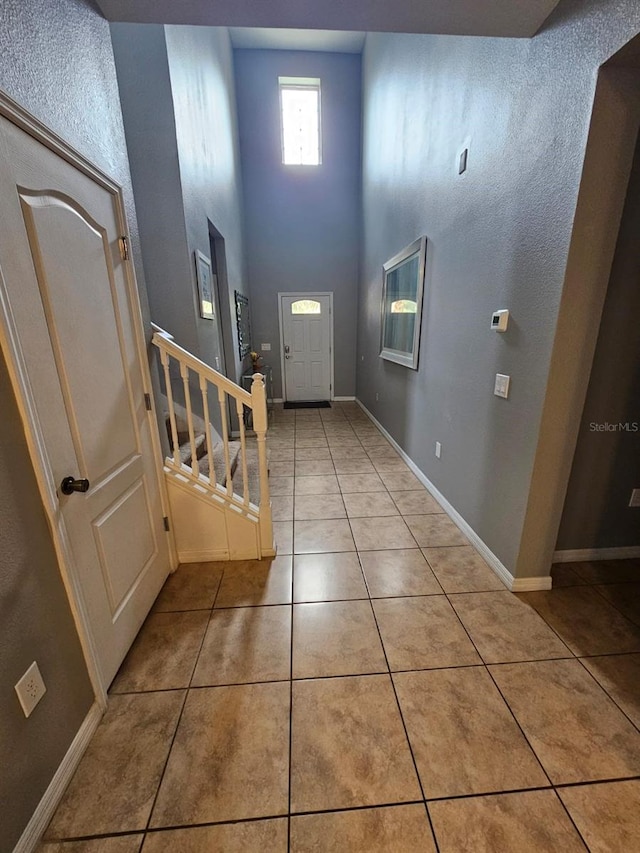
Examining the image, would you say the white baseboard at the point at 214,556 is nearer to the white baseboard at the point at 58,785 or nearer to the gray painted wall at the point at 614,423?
the white baseboard at the point at 58,785


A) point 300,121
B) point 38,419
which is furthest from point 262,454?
point 300,121

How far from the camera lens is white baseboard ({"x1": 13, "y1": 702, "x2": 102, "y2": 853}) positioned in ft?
3.07

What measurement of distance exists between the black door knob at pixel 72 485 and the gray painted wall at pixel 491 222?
1.89m

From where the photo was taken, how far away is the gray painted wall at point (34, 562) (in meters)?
0.90

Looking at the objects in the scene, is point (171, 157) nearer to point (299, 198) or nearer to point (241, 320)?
point (241, 320)

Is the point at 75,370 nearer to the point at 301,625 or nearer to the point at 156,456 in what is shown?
the point at 156,456

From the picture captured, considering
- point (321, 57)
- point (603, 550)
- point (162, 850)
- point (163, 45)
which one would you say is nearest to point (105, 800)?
point (162, 850)

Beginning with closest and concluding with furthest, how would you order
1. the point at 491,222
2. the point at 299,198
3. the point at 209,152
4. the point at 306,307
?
the point at 491,222 → the point at 209,152 → the point at 299,198 → the point at 306,307

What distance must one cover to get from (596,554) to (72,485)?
2.70 meters

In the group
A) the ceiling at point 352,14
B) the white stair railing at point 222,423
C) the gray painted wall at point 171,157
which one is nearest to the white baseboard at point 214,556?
the white stair railing at point 222,423

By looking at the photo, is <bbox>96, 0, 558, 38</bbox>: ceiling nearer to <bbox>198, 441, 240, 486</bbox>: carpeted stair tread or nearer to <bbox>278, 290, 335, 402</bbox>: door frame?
<bbox>198, 441, 240, 486</bbox>: carpeted stair tread

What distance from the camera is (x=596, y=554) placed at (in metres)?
2.08

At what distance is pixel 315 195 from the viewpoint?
6008 millimetres

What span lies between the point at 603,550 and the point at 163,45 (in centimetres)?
428
